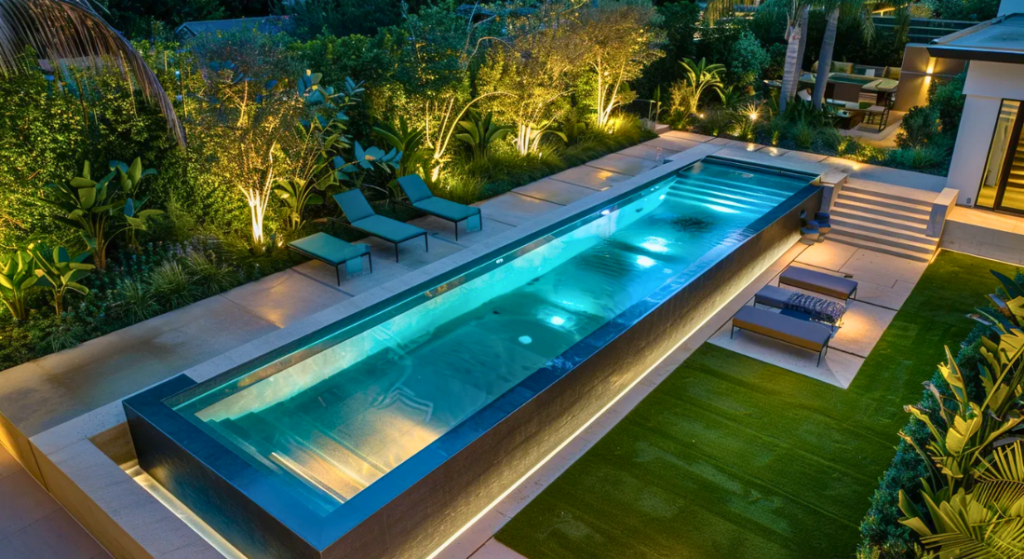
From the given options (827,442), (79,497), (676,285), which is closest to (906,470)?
(827,442)

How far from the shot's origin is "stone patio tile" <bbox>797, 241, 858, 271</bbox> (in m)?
12.0

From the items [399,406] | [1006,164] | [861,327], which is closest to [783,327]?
[861,327]

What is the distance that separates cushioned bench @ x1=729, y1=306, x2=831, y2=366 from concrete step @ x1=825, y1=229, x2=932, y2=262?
438 centimetres

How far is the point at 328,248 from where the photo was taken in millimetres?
10234

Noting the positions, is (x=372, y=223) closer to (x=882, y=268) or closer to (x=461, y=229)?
(x=461, y=229)

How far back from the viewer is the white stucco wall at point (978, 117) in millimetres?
12695

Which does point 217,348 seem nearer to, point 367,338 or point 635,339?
point 367,338

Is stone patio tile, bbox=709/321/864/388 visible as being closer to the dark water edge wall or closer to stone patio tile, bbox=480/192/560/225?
the dark water edge wall

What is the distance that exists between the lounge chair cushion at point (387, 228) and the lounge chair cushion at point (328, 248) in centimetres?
47

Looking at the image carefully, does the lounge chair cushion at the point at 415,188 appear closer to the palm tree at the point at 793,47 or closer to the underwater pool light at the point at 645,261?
the underwater pool light at the point at 645,261

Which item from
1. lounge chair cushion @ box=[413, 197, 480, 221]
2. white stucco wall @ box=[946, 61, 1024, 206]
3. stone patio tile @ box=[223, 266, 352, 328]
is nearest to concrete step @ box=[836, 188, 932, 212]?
white stucco wall @ box=[946, 61, 1024, 206]

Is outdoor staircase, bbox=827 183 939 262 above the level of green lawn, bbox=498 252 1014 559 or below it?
above

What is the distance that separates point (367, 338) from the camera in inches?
318

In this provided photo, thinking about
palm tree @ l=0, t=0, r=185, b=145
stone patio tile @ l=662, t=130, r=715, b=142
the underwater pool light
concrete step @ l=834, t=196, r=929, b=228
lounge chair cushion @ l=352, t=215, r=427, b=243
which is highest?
palm tree @ l=0, t=0, r=185, b=145
